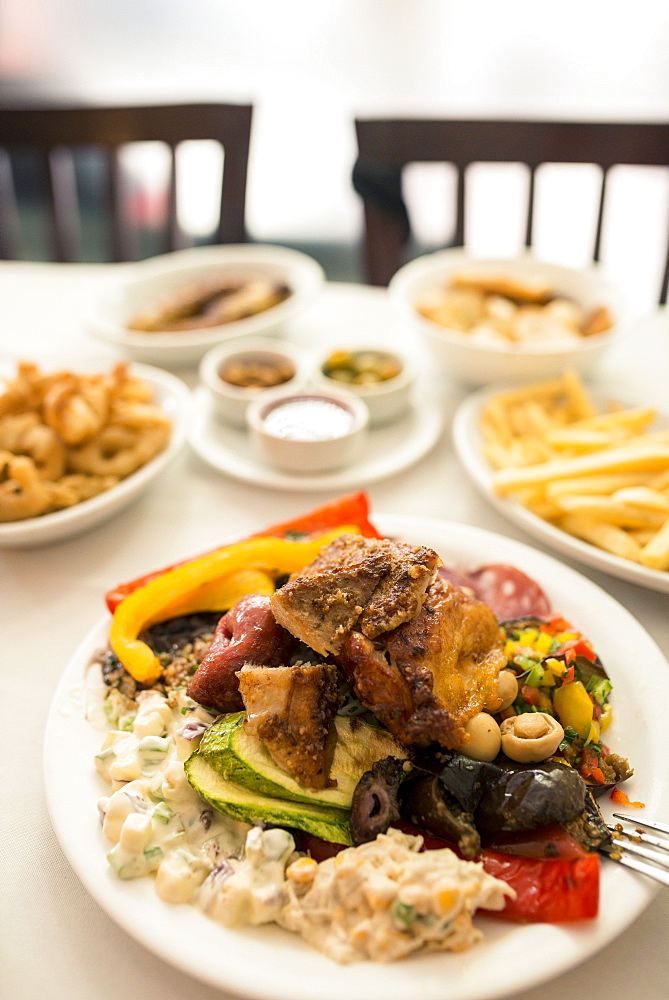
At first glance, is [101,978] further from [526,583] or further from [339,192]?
[339,192]

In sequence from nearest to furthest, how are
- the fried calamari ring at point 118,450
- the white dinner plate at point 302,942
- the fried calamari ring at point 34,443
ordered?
the white dinner plate at point 302,942 < the fried calamari ring at point 34,443 < the fried calamari ring at point 118,450

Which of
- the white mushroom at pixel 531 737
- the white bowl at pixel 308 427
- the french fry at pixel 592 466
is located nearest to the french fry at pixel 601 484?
the french fry at pixel 592 466

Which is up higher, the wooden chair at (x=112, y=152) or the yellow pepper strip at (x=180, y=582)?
the wooden chair at (x=112, y=152)

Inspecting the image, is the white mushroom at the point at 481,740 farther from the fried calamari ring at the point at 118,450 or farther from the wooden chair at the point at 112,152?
the wooden chair at the point at 112,152

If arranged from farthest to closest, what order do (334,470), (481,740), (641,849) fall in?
(334,470), (481,740), (641,849)

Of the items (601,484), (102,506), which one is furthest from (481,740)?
(102,506)

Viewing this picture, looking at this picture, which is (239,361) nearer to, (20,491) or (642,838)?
(20,491)

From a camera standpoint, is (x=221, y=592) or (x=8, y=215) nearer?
(x=221, y=592)

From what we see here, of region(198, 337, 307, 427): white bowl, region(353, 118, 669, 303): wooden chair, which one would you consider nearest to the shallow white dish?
region(198, 337, 307, 427): white bowl
